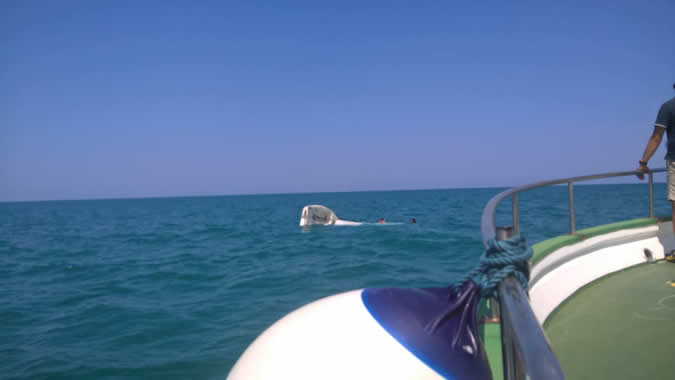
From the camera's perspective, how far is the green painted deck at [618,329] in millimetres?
2229

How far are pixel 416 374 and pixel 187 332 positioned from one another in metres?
5.79

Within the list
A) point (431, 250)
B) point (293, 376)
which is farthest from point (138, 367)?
point (431, 250)

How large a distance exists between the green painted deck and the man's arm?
1.22 meters

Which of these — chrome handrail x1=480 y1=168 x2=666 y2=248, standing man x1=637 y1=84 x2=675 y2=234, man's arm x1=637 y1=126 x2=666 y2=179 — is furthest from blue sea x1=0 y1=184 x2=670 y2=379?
standing man x1=637 y1=84 x2=675 y2=234

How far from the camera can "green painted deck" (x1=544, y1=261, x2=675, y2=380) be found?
7.31 ft

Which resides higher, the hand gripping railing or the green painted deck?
the hand gripping railing

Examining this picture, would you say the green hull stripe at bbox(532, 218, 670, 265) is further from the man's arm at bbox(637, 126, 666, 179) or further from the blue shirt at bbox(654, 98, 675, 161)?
the blue shirt at bbox(654, 98, 675, 161)

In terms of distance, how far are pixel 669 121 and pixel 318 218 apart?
19826 mm

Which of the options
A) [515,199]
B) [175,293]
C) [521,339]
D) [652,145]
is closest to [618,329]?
[515,199]

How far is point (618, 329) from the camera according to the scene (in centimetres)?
273

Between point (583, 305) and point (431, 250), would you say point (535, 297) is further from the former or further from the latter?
point (431, 250)

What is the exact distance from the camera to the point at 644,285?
11.8 ft

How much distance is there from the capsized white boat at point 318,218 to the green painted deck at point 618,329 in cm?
1913

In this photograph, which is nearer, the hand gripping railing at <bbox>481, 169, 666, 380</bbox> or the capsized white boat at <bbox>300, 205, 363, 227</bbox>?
the hand gripping railing at <bbox>481, 169, 666, 380</bbox>
